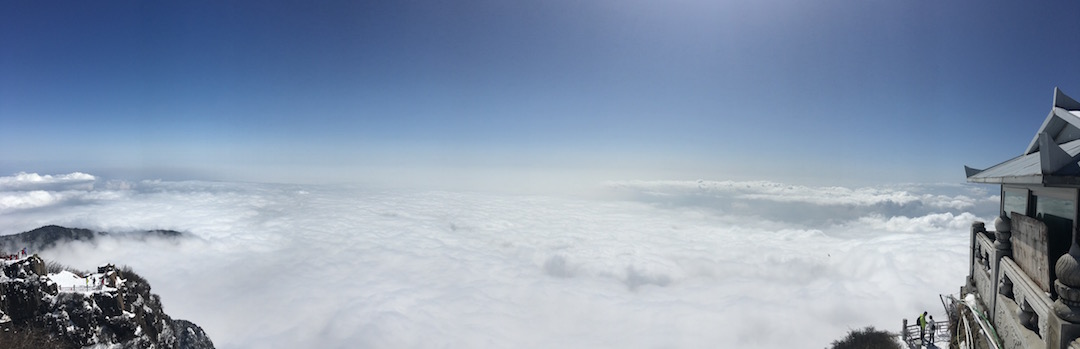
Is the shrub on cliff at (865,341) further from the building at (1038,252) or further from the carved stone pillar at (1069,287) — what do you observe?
the carved stone pillar at (1069,287)

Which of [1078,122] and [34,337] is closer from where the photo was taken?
[1078,122]

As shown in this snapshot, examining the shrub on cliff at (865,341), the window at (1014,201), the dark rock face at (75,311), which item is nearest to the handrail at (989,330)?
the window at (1014,201)

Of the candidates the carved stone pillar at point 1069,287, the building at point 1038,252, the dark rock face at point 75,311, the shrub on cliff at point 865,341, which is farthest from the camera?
the shrub on cliff at point 865,341

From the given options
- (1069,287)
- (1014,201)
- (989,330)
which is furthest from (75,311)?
(1014,201)

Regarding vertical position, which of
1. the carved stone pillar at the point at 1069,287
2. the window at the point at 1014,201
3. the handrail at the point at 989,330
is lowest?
the handrail at the point at 989,330

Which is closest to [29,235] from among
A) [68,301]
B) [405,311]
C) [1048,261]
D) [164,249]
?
[164,249]

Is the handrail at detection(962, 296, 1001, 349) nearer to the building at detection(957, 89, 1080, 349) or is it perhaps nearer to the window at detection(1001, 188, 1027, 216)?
the building at detection(957, 89, 1080, 349)

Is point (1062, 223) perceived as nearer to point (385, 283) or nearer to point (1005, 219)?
point (1005, 219)
